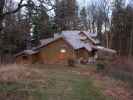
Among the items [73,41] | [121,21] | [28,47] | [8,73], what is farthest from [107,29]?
[8,73]

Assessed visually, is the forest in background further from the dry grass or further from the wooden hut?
the dry grass

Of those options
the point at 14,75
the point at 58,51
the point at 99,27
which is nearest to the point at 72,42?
the point at 58,51

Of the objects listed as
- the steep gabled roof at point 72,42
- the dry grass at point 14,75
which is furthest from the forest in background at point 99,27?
the dry grass at point 14,75

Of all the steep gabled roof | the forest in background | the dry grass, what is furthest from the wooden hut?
the dry grass

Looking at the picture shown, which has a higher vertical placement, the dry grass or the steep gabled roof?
the dry grass

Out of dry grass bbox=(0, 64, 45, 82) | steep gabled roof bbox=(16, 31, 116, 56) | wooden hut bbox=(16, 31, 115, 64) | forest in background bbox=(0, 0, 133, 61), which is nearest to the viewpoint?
dry grass bbox=(0, 64, 45, 82)

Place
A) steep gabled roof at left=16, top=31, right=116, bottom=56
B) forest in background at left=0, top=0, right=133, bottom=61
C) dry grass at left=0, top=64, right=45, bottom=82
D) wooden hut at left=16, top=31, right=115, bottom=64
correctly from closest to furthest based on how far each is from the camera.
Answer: dry grass at left=0, top=64, right=45, bottom=82
forest in background at left=0, top=0, right=133, bottom=61
wooden hut at left=16, top=31, right=115, bottom=64
steep gabled roof at left=16, top=31, right=116, bottom=56

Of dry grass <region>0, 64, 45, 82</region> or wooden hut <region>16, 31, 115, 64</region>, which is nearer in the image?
dry grass <region>0, 64, 45, 82</region>

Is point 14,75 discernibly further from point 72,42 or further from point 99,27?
point 99,27

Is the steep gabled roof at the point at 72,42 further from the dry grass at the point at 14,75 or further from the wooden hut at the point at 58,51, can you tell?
the dry grass at the point at 14,75

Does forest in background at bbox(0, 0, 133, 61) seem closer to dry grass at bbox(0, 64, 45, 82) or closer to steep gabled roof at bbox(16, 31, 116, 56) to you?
steep gabled roof at bbox(16, 31, 116, 56)

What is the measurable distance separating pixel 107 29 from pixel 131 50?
7.48 meters

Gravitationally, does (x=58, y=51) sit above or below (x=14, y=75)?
below

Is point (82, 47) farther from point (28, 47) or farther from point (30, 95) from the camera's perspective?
point (30, 95)
